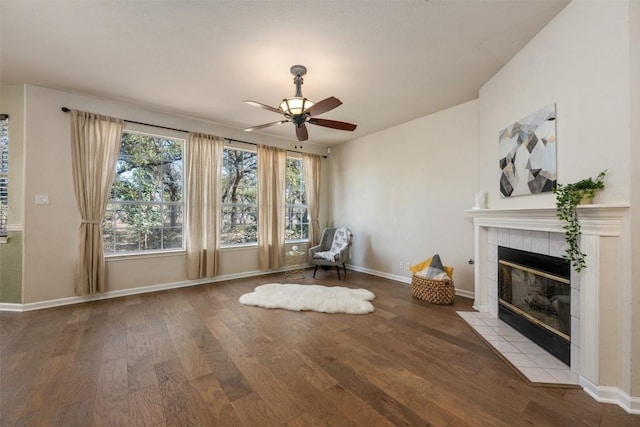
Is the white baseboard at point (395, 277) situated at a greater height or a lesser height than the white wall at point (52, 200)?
lesser

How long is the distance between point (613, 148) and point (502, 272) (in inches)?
63.1

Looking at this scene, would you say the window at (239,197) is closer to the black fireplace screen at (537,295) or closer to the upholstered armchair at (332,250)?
the upholstered armchair at (332,250)

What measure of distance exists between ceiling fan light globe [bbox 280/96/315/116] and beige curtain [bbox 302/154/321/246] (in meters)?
2.86

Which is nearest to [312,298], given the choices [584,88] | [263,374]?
[263,374]

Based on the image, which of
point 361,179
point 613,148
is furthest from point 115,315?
point 613,148

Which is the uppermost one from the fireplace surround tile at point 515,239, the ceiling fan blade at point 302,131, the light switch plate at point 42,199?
the ceiling fan blade at point 302,131

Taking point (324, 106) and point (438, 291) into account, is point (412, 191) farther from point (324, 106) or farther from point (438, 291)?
point (324, 106)

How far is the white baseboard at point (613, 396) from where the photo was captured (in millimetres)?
1524

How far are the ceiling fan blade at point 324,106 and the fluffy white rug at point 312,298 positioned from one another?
2274mm

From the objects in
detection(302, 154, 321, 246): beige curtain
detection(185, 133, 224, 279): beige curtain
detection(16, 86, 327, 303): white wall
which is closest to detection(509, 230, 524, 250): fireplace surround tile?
detection(302, 154, 321, 246): beige curtain

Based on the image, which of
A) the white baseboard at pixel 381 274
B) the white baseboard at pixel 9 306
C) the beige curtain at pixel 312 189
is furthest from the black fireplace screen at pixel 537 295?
the white baseboard at pixel 9 306

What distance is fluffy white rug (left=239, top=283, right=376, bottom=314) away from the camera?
314cm

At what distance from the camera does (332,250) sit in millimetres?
5043

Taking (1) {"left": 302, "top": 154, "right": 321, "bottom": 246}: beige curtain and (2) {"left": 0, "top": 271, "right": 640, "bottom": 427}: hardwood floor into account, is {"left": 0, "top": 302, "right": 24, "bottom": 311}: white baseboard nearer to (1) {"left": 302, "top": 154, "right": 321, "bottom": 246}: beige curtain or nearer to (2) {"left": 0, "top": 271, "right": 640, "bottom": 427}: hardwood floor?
(2) {"left": 0, "top": 271, "right": 640, "bottom": 427}: hardwood floor
